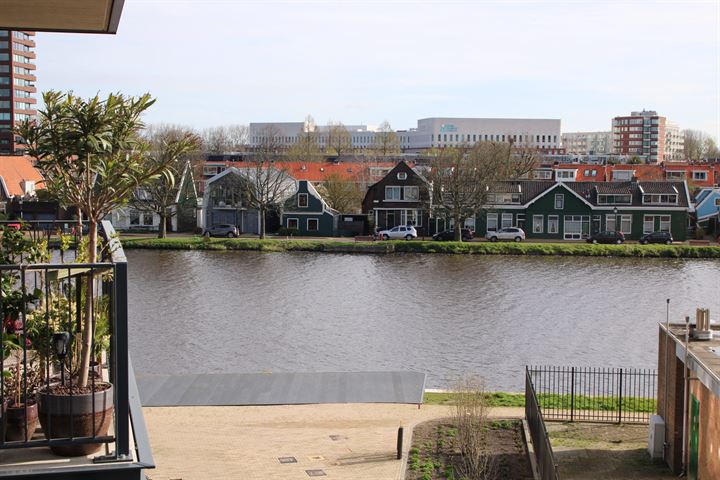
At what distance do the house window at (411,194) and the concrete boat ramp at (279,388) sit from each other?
39616mm

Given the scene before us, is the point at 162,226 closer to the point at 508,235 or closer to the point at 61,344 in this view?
the point at 508,235

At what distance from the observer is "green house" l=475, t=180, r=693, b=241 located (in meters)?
60.2

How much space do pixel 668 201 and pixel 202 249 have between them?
32390mm

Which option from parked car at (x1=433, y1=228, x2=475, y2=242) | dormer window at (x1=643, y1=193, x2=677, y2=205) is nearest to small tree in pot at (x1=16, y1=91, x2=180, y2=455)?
parked car at (x1=433, y1=228, x2=475, y2=242)

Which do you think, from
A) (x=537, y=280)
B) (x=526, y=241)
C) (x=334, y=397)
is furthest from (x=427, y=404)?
(x=526, y=241)

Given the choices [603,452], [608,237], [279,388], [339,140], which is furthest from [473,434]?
[339,140]

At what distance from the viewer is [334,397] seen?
2083 cm

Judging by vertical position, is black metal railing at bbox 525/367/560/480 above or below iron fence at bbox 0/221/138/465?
below

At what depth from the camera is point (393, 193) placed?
62.8 meters

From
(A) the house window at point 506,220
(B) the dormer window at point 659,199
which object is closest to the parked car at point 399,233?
(A) the house window at point 506,220

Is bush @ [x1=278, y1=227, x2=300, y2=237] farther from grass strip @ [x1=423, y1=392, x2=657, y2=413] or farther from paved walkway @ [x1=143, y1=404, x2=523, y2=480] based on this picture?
paved walkway @ [x1=143, y1=404, x2=523, y2=480]

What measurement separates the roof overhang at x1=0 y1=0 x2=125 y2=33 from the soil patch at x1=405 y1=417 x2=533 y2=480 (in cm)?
1063

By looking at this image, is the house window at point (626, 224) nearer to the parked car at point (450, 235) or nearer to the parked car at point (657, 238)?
the parked car at point (657, 238)

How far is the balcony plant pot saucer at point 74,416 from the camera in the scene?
5598 millimetres
